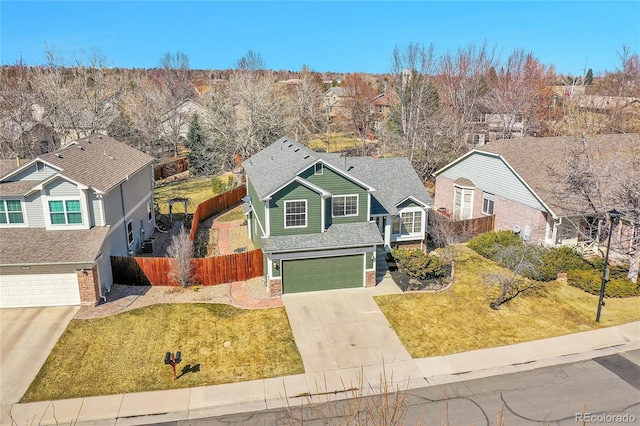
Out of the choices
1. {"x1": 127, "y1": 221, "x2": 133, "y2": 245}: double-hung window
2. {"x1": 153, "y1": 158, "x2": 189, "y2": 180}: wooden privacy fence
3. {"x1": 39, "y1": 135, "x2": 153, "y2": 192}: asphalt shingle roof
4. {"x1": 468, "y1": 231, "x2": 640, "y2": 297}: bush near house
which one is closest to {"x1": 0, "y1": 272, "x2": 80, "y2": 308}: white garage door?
{"x1": 39, "y1": 135, "x2": 153, "y2": 192}: asphalt shingle roof

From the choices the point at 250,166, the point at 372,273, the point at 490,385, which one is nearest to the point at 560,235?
the point at 372,273

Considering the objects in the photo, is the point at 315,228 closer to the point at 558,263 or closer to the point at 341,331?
the point at 341,331

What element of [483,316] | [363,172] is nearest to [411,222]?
[363,172]

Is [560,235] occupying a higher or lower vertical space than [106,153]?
lower

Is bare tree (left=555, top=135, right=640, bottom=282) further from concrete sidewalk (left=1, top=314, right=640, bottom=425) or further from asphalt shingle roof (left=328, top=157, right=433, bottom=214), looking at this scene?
asphalt shingle roof (left=328, top=157, right=433, bottom=214)

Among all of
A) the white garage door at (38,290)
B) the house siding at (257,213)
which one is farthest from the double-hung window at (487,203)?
the white garage door at (38,290)

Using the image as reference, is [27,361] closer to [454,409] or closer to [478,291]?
[454,409]
